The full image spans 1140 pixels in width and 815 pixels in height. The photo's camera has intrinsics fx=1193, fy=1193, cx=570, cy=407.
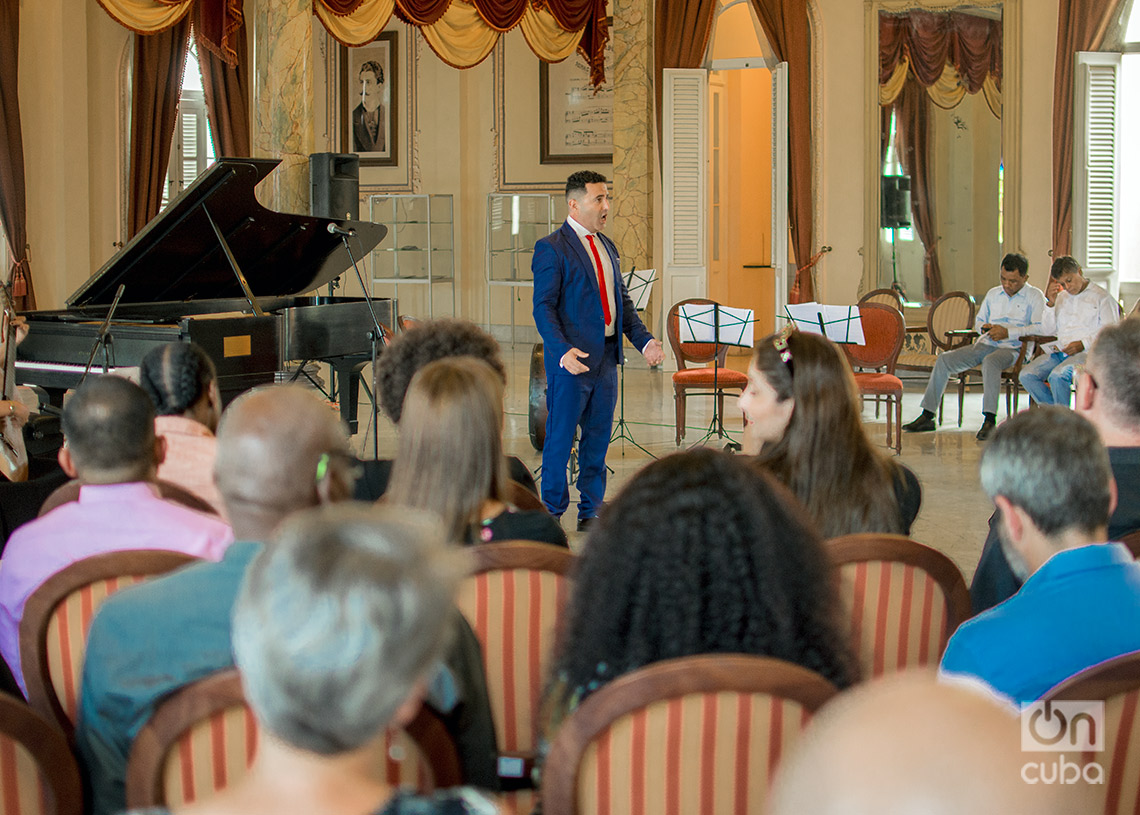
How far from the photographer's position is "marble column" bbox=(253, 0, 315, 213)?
332 inches

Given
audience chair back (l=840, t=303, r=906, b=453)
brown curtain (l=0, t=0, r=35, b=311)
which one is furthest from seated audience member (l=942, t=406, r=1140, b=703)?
brown curtain (l=0, t=0, r=35, b=311)

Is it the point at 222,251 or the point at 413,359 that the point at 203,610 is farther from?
the point at 222,251

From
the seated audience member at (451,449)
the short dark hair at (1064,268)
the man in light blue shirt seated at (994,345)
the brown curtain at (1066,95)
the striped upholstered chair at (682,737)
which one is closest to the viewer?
the striped upholstered chair at (682,737)

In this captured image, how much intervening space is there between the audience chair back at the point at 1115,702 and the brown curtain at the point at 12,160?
9.39 meters

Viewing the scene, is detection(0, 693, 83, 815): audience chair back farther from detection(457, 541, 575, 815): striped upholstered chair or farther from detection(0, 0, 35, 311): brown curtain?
detection(0, 0, 35, 311): brown curtain

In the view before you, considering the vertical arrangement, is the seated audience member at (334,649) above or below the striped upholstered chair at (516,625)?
above

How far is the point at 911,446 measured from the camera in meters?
7.90

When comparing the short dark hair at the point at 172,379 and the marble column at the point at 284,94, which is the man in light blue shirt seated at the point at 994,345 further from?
the short dark hair at the point at 172,379

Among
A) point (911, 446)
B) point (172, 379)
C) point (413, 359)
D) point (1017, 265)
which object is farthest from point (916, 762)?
point (1017, 265)

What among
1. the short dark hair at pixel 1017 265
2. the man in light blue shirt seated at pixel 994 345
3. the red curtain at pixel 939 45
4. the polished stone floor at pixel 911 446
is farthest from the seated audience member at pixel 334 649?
the red curtain at pixel 939 45

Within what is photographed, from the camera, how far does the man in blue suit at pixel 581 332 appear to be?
5.40m

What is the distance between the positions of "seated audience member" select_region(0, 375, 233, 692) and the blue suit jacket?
3086mm

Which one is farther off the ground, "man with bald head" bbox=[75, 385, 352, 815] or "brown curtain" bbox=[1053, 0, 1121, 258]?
"brown curtain" bbox=[1053, 0, 1121, 258]

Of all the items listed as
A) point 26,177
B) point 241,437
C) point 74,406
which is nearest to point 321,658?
point 241,437
